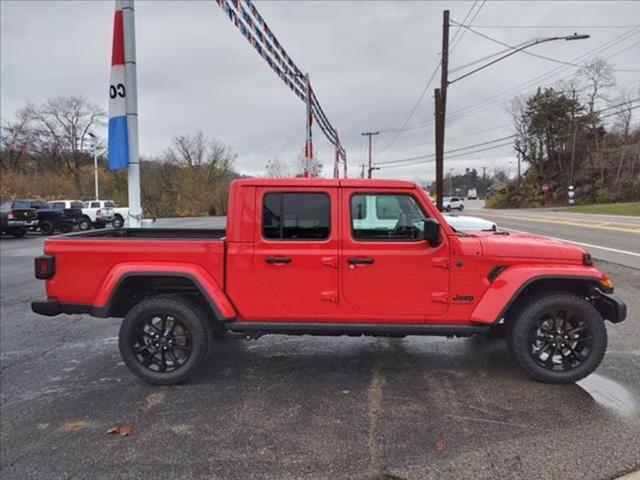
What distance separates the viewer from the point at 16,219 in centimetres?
2131

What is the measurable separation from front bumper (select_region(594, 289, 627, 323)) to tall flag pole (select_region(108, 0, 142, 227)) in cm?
594

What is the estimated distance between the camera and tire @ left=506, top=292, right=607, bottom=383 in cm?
418

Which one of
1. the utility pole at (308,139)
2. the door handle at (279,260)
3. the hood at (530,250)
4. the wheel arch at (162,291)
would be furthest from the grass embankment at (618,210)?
the wheel arch at (162,291)

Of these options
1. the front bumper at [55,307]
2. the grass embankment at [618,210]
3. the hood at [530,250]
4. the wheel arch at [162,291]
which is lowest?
the front bumper at [55,307]

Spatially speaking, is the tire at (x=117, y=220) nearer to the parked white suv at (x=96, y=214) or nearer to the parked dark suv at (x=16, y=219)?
the parked white suv at (x=96, y=214)

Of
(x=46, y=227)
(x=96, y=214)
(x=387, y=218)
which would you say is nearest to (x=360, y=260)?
(x=387, y=218)

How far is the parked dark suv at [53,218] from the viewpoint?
79.4ft

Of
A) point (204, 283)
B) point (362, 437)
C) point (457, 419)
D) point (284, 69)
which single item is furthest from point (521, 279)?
point (284, 69)

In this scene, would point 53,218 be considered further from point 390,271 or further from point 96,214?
point 390,271

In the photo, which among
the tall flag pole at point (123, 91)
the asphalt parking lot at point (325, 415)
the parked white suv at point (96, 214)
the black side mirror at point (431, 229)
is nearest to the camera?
the asphalt parking lot at point (325, 415)

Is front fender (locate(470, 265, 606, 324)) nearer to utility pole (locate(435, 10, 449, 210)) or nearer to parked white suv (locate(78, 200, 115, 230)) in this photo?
utility pole (locate(435, 10, 449, 210))

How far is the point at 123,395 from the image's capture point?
14.0ft

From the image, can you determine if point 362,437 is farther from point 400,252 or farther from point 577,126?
point 577,126

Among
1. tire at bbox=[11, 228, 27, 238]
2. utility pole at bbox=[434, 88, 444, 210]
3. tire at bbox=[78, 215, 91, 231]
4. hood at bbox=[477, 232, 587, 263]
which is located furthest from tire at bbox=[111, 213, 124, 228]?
hood at bbox=[477, 232, 587, 263]
